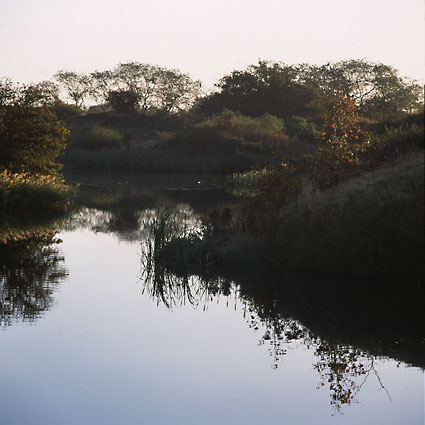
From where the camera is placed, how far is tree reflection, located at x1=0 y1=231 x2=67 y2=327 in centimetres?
995

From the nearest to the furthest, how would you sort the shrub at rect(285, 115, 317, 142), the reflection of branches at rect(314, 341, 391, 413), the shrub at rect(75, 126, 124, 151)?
the reflection of branches at rect(314, 341, 391, 413) < the shrub at rect(285, 115, 317, 142) < the shrub at rect(75, 126, 124, 151)

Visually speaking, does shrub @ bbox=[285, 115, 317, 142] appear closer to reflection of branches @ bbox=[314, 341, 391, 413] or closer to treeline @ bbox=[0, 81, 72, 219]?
treeline @ bbox=[0, 81, 72, 219]

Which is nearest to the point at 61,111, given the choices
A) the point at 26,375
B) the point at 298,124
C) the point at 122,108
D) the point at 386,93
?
the point at 122,108

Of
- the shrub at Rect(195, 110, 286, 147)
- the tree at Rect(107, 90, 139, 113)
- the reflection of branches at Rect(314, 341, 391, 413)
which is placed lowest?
the reflection of branches at Rect(314, 341, 391, 413)

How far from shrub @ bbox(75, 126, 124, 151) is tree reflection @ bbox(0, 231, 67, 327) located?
34.6m

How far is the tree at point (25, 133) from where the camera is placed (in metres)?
25.1

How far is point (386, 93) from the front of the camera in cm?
6806

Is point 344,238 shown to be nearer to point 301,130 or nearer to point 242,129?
point 242,129

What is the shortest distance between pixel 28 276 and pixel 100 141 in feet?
133

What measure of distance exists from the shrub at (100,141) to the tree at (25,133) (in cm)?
2605

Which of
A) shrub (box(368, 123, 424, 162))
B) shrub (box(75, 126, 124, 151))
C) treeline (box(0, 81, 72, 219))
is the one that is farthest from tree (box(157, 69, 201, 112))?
shrub (box(368, 123, 424, 162))

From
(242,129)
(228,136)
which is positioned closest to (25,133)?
(228,136)

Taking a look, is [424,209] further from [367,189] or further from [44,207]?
[44,207]

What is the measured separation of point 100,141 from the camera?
52.2 m
